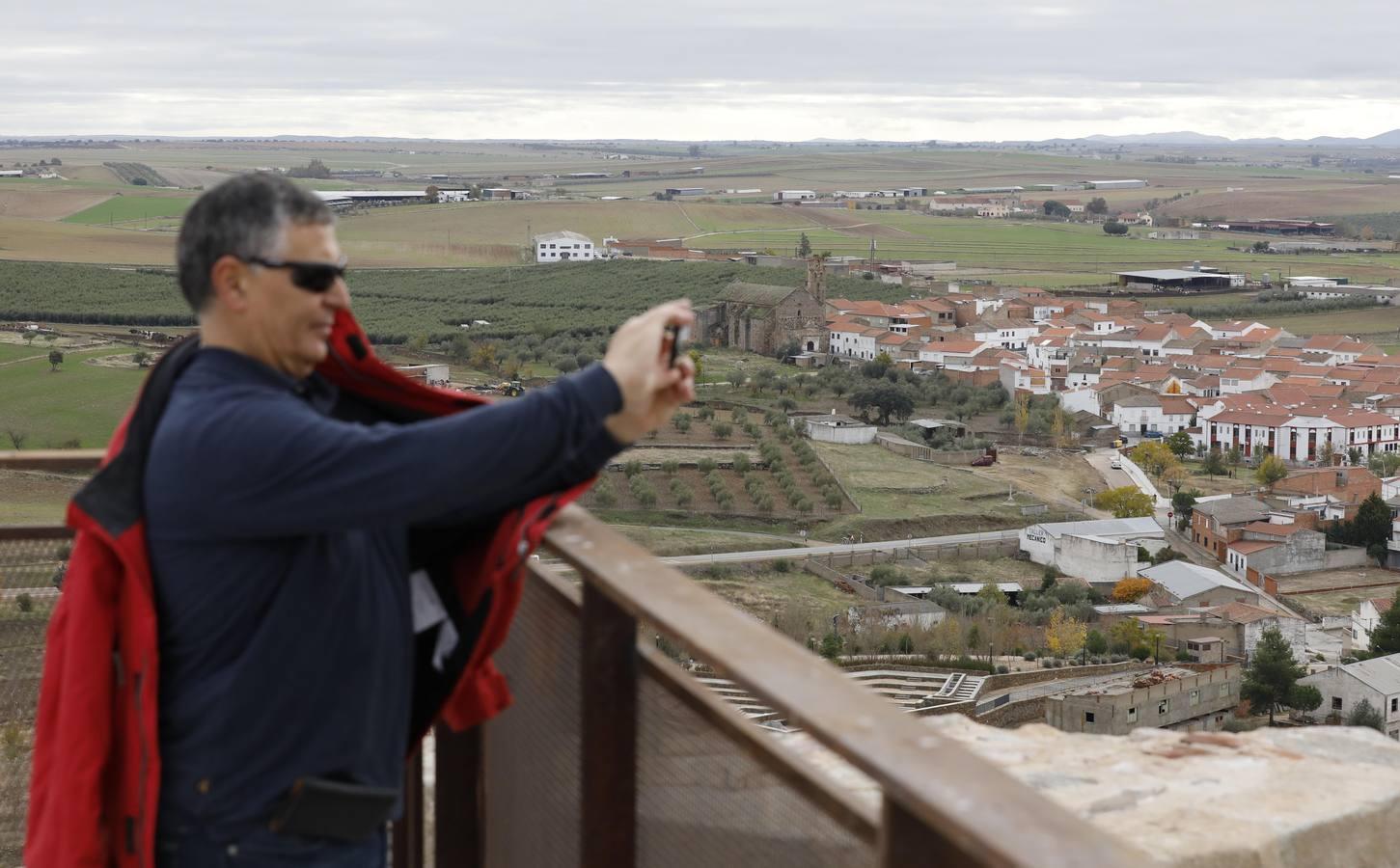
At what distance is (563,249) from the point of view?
208 feet

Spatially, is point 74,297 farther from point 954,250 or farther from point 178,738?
point 178,738

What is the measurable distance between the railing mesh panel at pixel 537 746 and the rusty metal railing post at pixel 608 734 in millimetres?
31

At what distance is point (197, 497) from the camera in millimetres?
1479

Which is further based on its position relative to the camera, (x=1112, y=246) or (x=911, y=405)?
(x=1112, y=246)

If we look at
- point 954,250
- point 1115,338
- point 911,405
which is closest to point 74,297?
point 911,405

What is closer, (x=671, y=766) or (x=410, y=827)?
(x=671, y=766)

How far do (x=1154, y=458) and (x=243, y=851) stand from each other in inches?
1263

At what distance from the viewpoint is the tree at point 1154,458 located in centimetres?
3197

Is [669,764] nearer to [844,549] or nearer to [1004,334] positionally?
[844,549]

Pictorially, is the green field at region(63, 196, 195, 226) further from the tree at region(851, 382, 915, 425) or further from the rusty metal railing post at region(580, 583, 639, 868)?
the rusty metal railing post at region(580, 583, 639, 868)

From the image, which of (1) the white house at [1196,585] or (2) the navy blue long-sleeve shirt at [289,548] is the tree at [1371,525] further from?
(2) the navy blue long-sleeve shirt at [289,548]

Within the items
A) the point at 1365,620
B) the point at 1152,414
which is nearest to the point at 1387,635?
the point at 1365,620

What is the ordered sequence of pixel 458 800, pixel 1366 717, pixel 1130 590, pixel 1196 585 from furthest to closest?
pixel 1196 585
pixel 1130 590
pixel 1366 717
pixel 458 800

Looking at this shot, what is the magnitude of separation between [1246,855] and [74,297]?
4754cm
